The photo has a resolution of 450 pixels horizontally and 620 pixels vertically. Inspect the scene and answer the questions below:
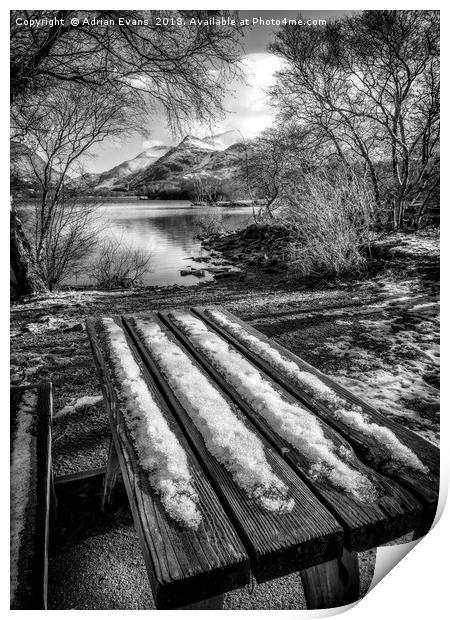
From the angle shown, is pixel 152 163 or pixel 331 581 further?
pixel 152 163

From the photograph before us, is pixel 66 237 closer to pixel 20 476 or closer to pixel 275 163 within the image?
pixel 20 476

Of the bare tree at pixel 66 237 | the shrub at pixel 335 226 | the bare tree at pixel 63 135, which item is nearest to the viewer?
the bare tree at pixel 63 135

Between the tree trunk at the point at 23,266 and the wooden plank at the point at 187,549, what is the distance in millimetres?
4605

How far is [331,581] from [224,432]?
0.38 meters

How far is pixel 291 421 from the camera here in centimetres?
81

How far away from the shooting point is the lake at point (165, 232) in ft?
24.3

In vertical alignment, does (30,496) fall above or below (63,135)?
below

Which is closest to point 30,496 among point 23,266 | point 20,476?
point 20,476

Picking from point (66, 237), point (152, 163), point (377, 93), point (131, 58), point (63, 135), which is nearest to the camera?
point (131, 58)

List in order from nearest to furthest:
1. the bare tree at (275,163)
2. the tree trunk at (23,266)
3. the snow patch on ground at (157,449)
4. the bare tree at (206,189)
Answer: the snow patch on ground at (157,449) < the tree trunk at (23,266) < the bare tree at (275,163) < the bare tree at (206,189)

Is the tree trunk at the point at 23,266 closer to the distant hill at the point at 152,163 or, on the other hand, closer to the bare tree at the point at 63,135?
the bare tree at the point at 63,135

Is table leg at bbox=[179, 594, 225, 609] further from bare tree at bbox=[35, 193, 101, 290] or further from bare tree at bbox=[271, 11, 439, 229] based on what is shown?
bare tree at bbox=[35, 193, 101, 290]

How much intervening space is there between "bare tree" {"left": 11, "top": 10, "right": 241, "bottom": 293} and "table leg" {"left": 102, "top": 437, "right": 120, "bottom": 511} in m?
1.61

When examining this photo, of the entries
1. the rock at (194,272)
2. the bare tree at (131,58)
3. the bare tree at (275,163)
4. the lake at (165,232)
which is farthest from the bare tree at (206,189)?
the bare tree at (131,58)
